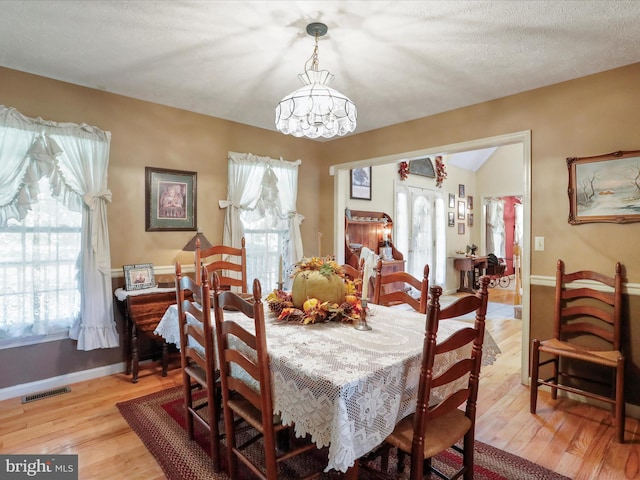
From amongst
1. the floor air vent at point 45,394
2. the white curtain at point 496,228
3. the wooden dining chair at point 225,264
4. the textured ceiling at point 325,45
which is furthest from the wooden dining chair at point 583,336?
the white curtain at point 496,228

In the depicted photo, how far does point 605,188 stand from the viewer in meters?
2.60

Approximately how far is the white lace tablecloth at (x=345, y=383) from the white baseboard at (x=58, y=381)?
2161 millimetres

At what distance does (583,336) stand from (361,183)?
3374mm

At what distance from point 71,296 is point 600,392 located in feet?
13.4

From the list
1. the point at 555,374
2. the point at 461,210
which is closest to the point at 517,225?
the point at 461,210

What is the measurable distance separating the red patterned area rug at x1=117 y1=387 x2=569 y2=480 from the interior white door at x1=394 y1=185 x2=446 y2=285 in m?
4.22

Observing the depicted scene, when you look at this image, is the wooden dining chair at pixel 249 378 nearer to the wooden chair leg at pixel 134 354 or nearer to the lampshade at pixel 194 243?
the wooden chair leg at pixel 134 354

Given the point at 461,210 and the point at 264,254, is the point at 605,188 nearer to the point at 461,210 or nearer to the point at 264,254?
the point at 264,254

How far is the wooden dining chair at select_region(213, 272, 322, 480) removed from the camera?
1403 mm

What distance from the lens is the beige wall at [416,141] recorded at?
102 inches

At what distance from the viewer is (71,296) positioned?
9.48ft

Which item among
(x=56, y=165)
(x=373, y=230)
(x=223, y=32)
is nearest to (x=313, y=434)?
(x=223, y=32)

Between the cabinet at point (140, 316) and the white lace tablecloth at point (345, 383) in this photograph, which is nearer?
the white lace tablecloth at point (345, 383)

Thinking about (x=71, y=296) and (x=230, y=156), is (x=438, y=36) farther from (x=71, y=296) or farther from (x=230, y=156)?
(x=71, y=296)
